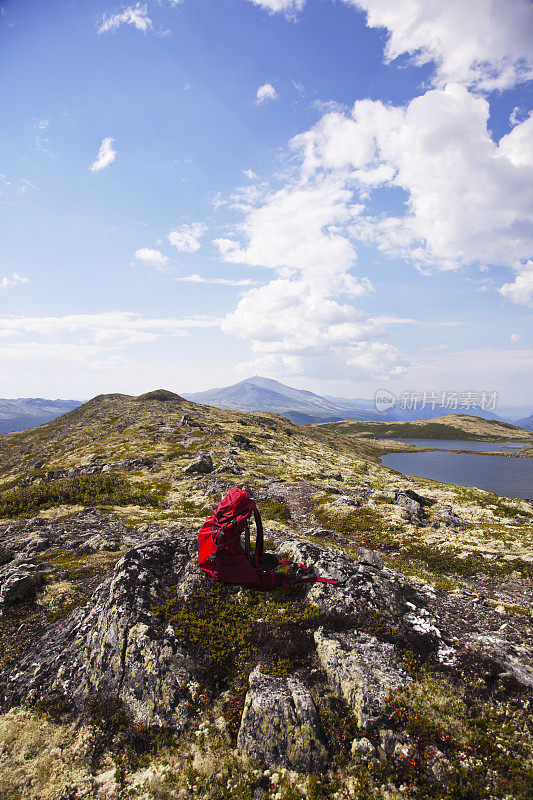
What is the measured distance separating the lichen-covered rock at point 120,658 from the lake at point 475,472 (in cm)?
8753

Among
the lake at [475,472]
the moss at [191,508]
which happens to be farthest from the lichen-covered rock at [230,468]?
the lake at [475,472]

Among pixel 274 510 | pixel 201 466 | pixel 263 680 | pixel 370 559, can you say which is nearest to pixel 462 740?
pixel 263 680

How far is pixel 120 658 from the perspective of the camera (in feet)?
34.1

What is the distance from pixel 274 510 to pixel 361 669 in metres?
23.1

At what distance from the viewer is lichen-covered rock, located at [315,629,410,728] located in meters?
8.57

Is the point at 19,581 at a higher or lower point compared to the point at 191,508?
higher

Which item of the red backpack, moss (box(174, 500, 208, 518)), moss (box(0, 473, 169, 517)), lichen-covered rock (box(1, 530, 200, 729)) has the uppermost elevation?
the red backpack

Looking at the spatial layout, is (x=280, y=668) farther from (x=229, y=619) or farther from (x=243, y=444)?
(x=243, y=444)

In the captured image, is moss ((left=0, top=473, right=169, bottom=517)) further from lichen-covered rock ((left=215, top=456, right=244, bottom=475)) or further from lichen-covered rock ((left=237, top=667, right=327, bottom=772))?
lichen-covered rock ((left=237, top=667, right=327, bottom=772))

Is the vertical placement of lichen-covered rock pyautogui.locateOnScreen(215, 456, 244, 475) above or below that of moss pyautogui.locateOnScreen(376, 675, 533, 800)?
below

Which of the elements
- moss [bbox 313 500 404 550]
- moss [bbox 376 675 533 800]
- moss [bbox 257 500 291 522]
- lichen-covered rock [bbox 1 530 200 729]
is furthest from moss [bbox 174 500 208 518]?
moss [bbox 376 675 533 800]

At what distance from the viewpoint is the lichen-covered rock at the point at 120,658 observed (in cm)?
949

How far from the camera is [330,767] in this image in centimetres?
775

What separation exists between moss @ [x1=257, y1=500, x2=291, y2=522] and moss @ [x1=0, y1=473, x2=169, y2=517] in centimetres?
1127
